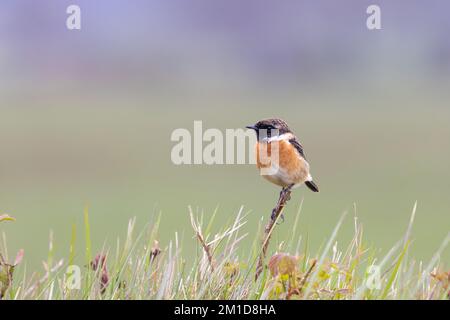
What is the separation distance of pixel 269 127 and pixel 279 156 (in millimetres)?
373

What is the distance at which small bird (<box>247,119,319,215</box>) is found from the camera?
4980 millimetres

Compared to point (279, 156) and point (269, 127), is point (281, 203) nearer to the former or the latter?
point (269, 127)

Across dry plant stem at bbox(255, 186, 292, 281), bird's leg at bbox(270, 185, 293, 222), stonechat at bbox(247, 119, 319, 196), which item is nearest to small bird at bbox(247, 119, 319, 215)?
stonechat at bbox(247, 119, 319, 196)

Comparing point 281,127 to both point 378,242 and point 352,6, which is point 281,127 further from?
point 352,6

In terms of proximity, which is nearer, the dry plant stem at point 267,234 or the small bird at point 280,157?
the dry plant stem at point 267,234

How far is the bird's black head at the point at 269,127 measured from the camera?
15.4 ft

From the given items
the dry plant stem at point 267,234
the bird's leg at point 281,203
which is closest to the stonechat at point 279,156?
the bird's leg at point 281,203

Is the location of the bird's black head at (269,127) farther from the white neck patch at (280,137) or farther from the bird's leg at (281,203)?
the bird's leg at (281,203)

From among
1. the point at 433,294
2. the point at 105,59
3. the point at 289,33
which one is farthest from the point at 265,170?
the point at 289,33

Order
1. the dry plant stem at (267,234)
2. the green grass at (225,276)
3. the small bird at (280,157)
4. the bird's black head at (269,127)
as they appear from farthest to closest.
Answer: the small bird at (280,157) < the bird's black head at (269,127) < the dry plant stem at (267,234) < the green grass at (225,276)

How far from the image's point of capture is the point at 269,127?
4.93 meters

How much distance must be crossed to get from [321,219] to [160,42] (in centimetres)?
3165

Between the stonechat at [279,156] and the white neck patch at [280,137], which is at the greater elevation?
the white neck patch at [280,137]

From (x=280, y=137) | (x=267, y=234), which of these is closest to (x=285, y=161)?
(x=280, y=137)
